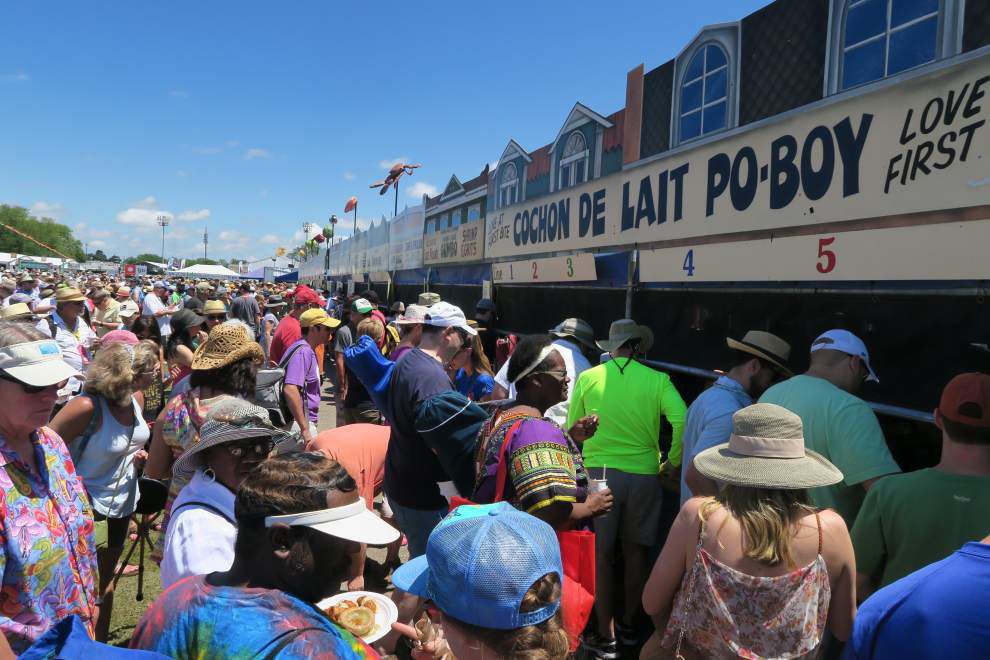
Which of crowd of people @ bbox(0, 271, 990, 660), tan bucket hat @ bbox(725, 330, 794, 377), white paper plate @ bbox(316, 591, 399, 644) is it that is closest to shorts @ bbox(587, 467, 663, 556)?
crowd of people @ bbox(0, 271, 990, 660)

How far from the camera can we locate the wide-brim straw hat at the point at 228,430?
2.07 m

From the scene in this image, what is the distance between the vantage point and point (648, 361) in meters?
5.00

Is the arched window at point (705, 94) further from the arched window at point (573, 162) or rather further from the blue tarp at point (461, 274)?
the blue tarp at point (461, 274)

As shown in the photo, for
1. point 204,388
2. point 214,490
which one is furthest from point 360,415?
point 214,490

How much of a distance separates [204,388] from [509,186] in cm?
529

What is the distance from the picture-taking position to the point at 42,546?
1923 mm

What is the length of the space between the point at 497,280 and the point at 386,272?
25.4 feet

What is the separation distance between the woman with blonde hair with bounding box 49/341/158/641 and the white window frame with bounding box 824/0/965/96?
411 cm

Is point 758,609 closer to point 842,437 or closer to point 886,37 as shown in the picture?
point 842,437

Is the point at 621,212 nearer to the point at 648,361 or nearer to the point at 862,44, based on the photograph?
the point at 648,361

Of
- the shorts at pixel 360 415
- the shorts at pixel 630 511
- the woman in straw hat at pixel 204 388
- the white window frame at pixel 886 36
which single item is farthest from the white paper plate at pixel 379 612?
the white window frame at pixel 886 36

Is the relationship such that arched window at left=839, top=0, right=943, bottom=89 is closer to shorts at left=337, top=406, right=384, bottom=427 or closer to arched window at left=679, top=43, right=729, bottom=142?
arched window at left=679, top=43, right=729, bottom=142

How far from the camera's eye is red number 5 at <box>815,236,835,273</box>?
322cm

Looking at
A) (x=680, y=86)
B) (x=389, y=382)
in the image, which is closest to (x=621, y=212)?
(x=680, y=86)
